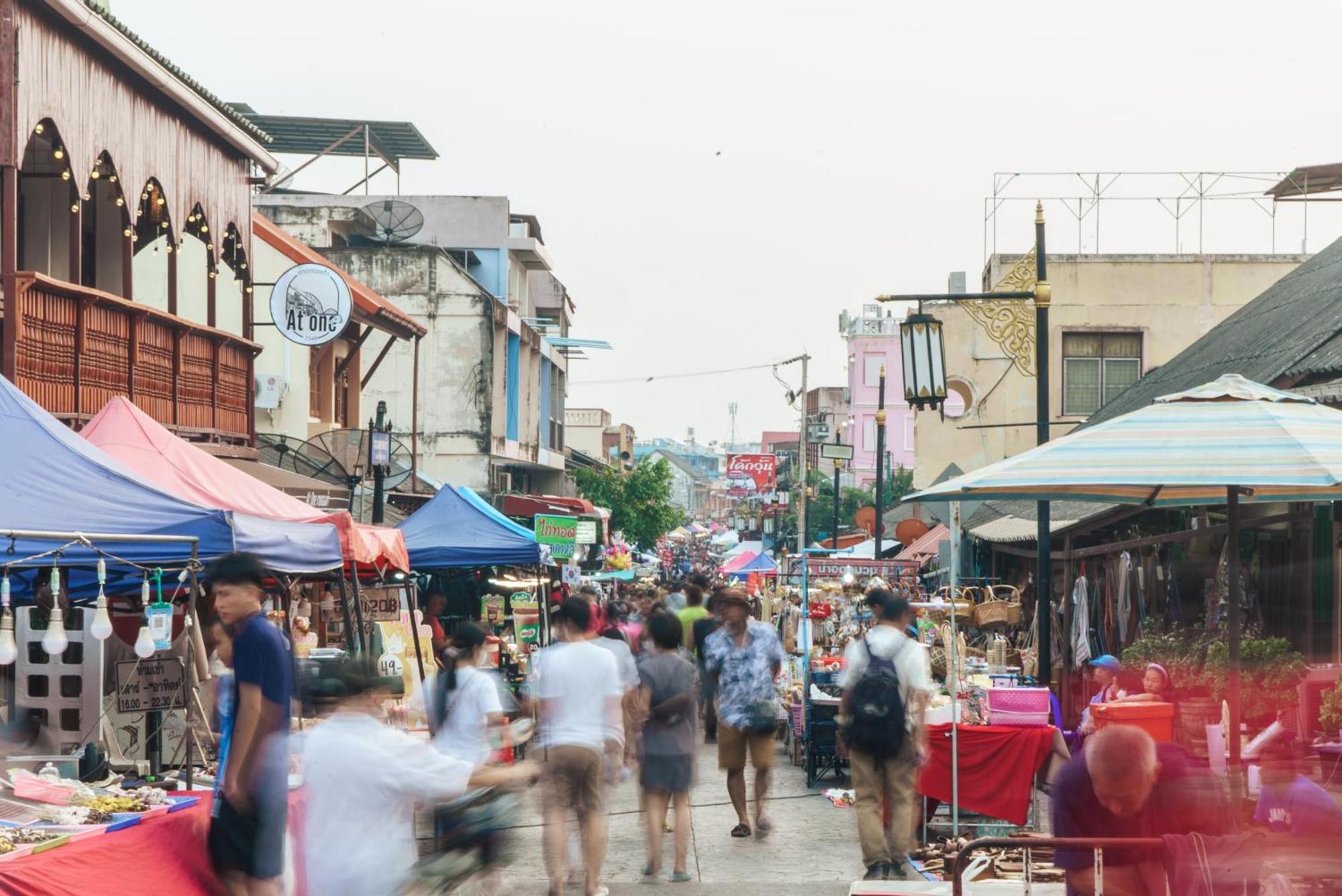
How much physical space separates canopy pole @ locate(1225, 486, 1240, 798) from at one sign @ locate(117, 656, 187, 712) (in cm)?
608

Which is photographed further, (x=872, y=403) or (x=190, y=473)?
(x=872, y=403)

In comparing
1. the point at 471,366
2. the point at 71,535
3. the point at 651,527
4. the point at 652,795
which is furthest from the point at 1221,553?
the point at 651,527

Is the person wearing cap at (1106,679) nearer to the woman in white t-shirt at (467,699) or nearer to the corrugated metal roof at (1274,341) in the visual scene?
the corrugated metal roof at (1274,341)

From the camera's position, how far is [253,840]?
579cm

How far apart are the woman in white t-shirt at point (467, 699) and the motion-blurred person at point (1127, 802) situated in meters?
3.90

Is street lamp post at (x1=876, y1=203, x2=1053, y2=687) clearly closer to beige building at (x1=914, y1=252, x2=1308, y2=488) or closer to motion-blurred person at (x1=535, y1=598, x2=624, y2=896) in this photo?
motion-blurred person at (x1=535, y1=598, x2=624, y2=896)

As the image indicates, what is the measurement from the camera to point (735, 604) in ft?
37.4

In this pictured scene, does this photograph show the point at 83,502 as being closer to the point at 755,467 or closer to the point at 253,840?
the point at 253,840

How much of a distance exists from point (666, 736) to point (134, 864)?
376cm

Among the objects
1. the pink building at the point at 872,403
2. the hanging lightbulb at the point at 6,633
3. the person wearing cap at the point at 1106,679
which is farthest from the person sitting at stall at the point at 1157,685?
the pink building at the point at 872,403

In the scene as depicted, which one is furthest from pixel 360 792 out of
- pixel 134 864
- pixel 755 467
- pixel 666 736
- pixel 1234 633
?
pixel 755 467

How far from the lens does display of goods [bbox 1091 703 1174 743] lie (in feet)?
34.1

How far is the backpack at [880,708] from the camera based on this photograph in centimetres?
917

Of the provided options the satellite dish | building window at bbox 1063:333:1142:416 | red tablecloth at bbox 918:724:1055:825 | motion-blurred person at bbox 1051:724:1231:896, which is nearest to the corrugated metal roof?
red tablecloth at bbox 918:724:1055:825
